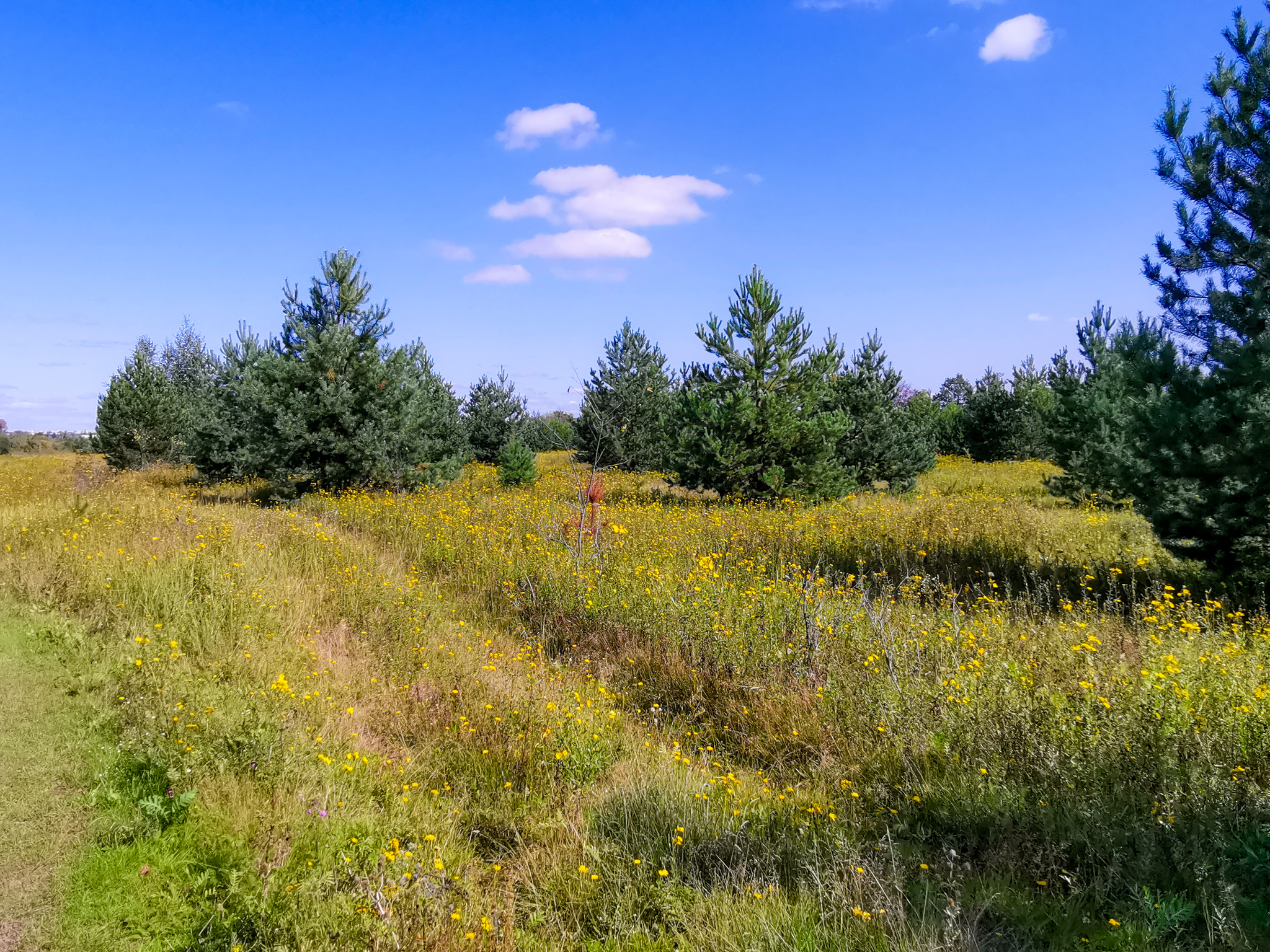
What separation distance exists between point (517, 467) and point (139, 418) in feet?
45.3

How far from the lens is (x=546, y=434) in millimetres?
40188

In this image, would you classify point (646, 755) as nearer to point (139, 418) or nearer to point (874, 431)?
point (874, 431)

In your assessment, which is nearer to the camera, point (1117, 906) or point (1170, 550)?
point (1117, 906)

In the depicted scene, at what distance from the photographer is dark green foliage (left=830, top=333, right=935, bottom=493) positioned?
731 inches

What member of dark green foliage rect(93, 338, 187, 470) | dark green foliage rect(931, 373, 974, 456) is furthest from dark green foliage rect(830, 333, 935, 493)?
dark green foliage rect(93, 338, 187, 470)

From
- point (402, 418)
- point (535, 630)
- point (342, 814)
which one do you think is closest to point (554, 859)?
point (342, 814)

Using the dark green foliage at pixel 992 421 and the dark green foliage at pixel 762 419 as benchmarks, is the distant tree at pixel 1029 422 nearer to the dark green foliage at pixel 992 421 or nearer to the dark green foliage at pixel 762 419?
the dark green foliage at pixel 992 421

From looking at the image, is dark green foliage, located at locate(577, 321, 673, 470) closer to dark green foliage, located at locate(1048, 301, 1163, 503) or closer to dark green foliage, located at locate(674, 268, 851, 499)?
dark green foliage, located at locate(674, 268, 851, 499)

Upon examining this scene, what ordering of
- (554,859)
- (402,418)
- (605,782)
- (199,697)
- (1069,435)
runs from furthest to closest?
(1069,435)
(402,418)
(199,697)
(605,782)
(554,859)

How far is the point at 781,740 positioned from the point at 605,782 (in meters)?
1.41

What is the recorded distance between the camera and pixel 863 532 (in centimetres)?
1066

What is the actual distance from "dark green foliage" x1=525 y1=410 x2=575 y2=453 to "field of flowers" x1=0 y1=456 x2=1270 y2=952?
28391 mm

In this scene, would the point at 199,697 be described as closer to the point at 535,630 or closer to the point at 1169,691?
the point at 535,630

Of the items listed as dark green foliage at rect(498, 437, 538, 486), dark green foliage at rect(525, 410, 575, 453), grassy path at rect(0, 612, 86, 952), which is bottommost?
grassy path at rect(0, 612, 86, 952)
